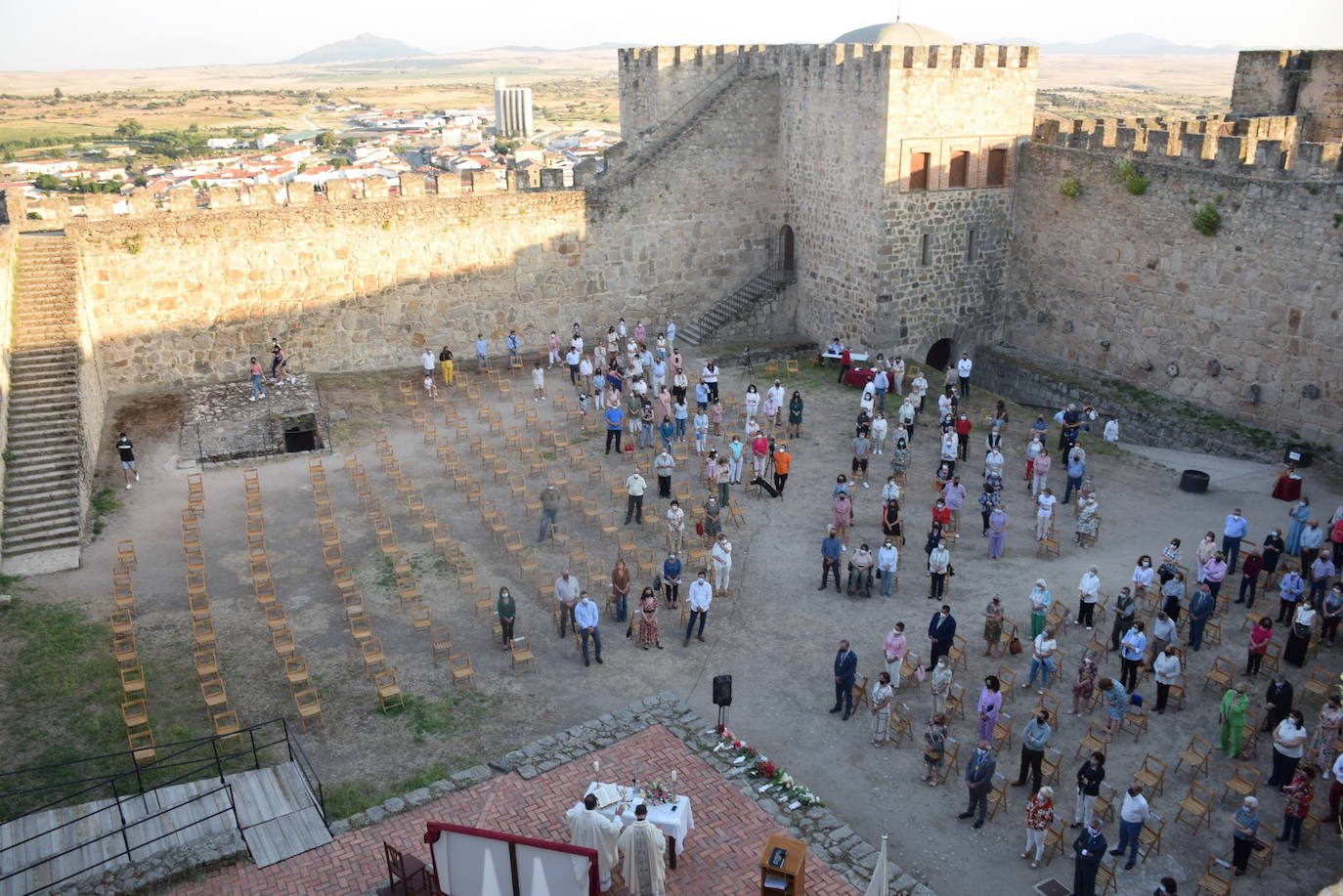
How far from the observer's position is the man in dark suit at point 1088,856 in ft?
34.4

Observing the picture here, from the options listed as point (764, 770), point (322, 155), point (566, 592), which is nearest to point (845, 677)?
point (764, 770)

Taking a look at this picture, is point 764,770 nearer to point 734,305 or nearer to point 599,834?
point 599,834

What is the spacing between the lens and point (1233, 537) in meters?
17.3

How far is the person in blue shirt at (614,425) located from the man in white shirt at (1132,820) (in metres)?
12.8

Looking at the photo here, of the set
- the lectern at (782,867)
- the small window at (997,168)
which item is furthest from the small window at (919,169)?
the lectern at (782,867)

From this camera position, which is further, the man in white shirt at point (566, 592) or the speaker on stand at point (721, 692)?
the man in white shirt at point (566, 592)

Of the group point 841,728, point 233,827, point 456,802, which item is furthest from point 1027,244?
point 233,827

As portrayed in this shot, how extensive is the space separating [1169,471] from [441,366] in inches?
640

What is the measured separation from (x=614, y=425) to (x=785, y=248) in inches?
423

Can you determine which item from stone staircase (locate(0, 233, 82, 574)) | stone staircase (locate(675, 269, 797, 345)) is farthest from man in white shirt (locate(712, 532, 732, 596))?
stone staircase (locate(675, 269, 797, 345))

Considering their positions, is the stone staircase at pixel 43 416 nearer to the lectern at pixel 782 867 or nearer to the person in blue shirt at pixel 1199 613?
the lectern at pixel 782 867

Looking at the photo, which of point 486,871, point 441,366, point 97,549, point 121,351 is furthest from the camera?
point 441,366

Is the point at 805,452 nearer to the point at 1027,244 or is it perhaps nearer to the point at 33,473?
the point at 1027,244

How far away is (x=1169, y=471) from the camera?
70.7ft
